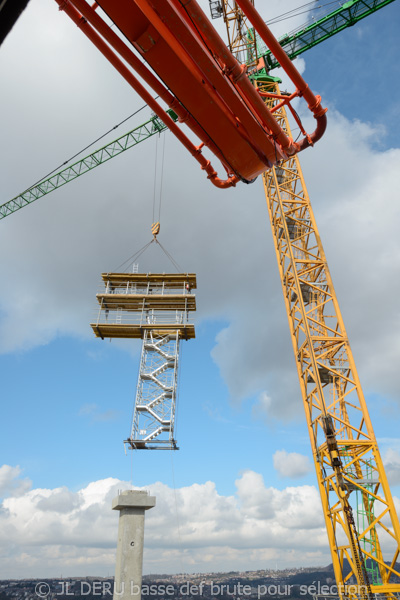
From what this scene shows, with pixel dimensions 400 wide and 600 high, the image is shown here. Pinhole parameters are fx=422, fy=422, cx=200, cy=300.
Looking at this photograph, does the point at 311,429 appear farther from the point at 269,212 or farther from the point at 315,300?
the point at 269,212

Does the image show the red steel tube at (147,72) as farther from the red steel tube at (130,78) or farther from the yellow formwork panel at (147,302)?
the yellow formwork panel at (147,302)

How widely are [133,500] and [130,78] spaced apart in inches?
559

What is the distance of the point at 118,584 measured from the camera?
1473cm

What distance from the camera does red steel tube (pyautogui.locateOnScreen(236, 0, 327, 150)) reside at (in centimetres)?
890

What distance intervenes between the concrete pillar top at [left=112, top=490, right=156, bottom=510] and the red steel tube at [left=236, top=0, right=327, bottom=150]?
13691mm

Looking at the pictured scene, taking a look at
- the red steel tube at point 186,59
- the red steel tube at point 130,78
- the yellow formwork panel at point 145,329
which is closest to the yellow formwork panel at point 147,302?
the yellow formwork panel at point 145,329

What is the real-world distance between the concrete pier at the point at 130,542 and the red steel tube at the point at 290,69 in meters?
13.8

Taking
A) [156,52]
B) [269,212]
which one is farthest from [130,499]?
[269,212]

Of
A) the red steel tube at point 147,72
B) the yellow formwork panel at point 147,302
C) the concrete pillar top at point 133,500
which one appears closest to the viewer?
the red steel tube at point 147,72

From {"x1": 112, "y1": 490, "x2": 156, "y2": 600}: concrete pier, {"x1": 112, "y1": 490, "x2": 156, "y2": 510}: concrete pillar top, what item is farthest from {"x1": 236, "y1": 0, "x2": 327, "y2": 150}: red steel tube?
{"x1": 112, "y1": 490, "x2": 156, "y2": 600}: concrete pier

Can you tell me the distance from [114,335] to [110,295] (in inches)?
86.3

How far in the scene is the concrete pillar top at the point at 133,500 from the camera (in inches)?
623

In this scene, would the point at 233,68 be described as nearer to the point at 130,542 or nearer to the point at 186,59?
the point at 186,59

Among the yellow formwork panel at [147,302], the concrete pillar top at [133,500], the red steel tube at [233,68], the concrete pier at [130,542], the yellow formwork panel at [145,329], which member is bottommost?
the concrete pier at [130,542]
